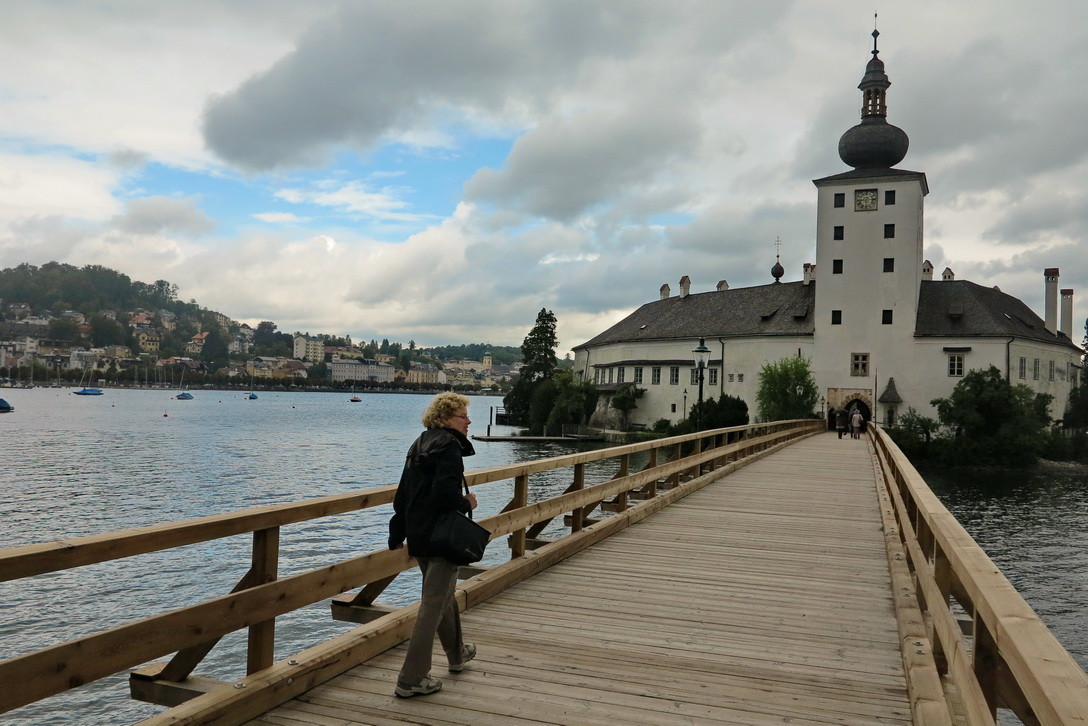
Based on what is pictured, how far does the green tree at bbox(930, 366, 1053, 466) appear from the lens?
56.2 meters

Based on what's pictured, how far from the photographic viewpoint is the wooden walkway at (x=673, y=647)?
4.74 metres

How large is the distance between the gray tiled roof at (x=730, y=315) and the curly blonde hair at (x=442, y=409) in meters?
62.6

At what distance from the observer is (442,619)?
513 cm

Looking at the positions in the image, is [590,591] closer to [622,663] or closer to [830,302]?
[622,663]

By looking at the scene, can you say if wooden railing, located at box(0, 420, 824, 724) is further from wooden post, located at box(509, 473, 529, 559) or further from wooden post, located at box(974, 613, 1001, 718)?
wooden post, located at box(974, 613, 1001, 718)

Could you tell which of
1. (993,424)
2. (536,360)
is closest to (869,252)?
(993,424)

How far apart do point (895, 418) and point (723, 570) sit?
187ft

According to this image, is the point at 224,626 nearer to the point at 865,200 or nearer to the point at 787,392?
the point at 787,392

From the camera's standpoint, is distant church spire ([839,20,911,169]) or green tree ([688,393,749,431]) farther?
green tree ([688,393,749,431])

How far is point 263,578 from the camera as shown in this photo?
462 cm

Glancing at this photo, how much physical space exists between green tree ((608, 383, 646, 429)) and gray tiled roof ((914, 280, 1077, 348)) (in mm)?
22208

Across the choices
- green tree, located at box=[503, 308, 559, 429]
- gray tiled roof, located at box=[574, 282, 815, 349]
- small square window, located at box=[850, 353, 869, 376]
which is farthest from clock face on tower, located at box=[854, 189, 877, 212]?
green tree, located at box=[503, 308, 559, 429]

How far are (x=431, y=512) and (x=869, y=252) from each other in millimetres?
62553

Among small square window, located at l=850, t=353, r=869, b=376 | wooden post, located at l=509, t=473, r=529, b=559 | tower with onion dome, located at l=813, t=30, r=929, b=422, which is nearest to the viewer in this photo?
wooden post, located at l=509, t=473, r=529, b=559
